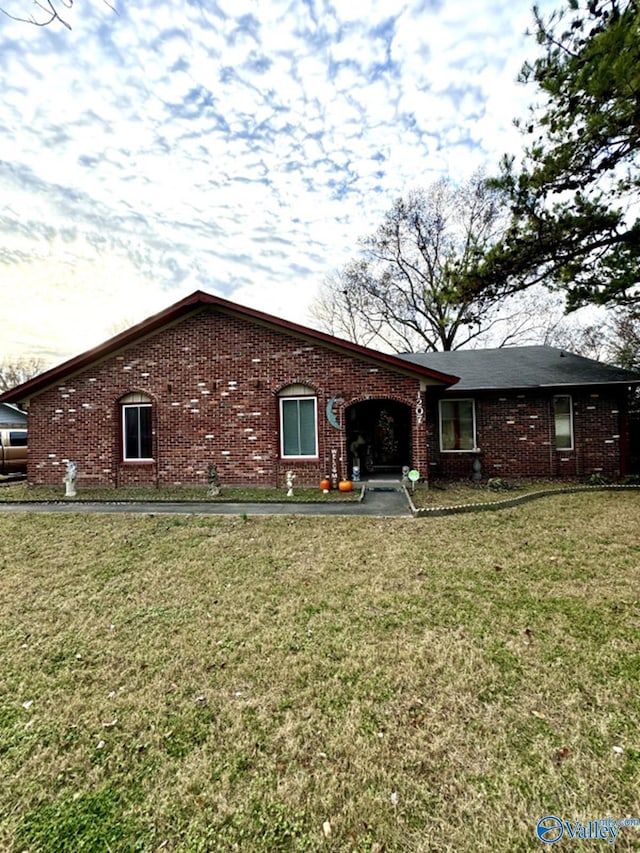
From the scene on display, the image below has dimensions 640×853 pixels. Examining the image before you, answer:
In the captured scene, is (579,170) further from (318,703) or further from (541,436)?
(318,703)

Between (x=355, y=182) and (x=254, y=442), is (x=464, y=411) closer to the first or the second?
(x=254, y=442)

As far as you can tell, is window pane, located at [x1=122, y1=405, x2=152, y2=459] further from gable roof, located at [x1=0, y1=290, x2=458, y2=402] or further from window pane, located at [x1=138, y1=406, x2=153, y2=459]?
gable roof, located at [x1=0, y1=290, x2=458, y2=402]

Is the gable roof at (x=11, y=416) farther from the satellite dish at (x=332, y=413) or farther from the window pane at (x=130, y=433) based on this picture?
the satellite dish at (x=332, y=413)

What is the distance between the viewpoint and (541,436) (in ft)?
39.4

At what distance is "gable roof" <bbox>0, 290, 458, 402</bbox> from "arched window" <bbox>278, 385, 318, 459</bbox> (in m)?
1.50

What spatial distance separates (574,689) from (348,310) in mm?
27247

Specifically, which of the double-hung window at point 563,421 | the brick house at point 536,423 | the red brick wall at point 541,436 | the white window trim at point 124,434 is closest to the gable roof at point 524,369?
the brick house at point 536,423

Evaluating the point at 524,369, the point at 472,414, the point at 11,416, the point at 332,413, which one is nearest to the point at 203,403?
the point at 332,413

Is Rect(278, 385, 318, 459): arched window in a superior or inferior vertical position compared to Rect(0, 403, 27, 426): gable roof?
inferior

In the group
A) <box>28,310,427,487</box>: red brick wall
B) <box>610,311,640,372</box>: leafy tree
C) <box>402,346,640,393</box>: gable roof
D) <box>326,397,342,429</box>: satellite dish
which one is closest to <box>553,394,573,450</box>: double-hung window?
<box>402,346,640,393</box>: gable roof

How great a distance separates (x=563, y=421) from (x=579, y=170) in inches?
262

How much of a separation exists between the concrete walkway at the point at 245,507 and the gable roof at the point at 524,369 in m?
5.05

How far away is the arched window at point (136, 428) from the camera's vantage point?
454 inches

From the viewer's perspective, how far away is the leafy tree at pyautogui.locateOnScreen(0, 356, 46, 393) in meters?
38.6
